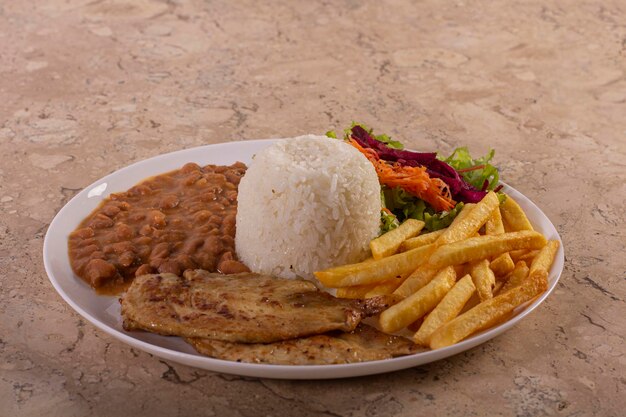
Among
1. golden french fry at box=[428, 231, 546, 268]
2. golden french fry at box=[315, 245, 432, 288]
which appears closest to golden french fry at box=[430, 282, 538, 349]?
golden french fry at box=[428, 231, 546, 268]

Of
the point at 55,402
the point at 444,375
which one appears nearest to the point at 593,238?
the point at 444,375

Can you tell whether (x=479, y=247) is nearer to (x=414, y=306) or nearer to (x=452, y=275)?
(x=452, y=275)

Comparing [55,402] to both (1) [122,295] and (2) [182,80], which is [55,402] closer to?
(1) [122,295]

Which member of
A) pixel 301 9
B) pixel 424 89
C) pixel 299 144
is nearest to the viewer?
pixel 299 144

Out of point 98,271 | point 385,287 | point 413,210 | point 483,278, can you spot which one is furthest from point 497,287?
point 98,271

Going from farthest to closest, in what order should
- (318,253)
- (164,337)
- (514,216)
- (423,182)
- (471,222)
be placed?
(423,182) → (514,216) → (318,253) → (471,222) → (164,337)

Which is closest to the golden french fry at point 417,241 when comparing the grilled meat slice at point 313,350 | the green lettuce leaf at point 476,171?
the grilled meat slice at point 313,350
